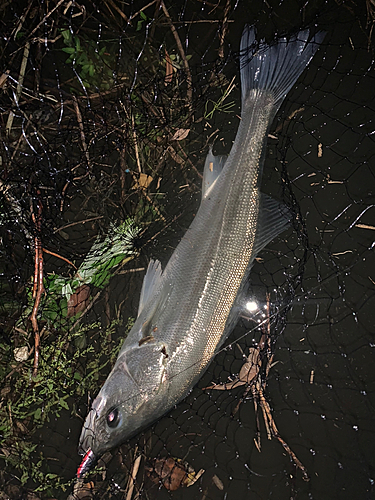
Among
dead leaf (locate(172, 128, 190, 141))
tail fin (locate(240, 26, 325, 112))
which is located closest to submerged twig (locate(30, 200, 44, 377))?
dead leaf (locate(172, 128, 190, 141))

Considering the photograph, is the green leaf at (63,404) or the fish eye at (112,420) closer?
the fish eye at (112,420)

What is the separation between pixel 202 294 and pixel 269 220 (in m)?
0.60

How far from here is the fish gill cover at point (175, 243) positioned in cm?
248

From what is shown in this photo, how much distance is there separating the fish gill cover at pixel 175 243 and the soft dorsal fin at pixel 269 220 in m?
0.25

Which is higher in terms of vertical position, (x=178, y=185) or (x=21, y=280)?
(x=178, y=185)

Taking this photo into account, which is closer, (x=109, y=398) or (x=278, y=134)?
(x=109, y=398)

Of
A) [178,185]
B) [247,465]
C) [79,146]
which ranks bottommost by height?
[247,465]

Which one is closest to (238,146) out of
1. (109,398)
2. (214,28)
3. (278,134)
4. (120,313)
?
(278,134)

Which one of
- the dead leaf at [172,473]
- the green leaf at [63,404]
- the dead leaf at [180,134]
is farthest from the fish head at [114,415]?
the dead leaf at [180,134]

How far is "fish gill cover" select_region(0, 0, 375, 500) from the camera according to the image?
248 centimetres

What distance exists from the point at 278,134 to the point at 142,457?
2496 millimetres

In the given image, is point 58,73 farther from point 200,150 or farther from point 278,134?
point 278,134

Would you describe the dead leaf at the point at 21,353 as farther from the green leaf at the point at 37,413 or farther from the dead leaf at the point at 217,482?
the dead leaf at the point at 217,482

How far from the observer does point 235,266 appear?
211 centimetres
